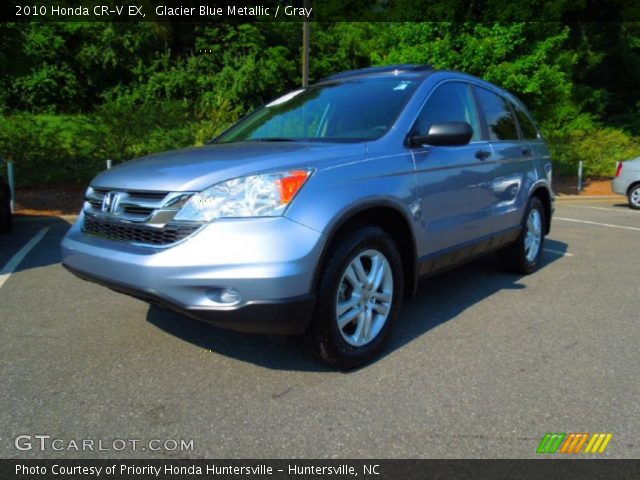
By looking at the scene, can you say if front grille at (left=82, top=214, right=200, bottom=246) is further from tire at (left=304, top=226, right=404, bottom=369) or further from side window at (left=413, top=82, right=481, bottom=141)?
side window at (left=413, top=82, right=481, bottom=141)

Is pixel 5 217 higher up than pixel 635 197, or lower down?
higher up

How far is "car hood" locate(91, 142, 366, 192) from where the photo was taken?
2.68 m

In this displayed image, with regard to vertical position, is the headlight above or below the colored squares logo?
above

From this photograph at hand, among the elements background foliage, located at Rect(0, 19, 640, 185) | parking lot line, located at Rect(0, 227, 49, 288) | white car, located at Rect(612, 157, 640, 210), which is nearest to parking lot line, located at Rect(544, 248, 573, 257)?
parking lot line, located at Rect(0, 227, 49, 288)

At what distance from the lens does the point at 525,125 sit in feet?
17.3

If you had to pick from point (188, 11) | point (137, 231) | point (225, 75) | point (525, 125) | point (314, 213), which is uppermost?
point (188, 11)

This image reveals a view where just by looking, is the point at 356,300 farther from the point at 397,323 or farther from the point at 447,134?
the point at 447,134

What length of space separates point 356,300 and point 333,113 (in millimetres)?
1457

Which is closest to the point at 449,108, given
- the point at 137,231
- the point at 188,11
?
the point at 137,231

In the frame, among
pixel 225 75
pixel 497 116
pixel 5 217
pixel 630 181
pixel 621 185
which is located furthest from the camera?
pixel 225 75

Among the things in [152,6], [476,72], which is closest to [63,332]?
[476,72]

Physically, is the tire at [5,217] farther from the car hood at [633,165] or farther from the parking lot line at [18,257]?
the car hood at [633,165]

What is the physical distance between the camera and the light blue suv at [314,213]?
2.57m

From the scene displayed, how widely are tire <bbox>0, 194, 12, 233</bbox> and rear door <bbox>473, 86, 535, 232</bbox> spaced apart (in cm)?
659
